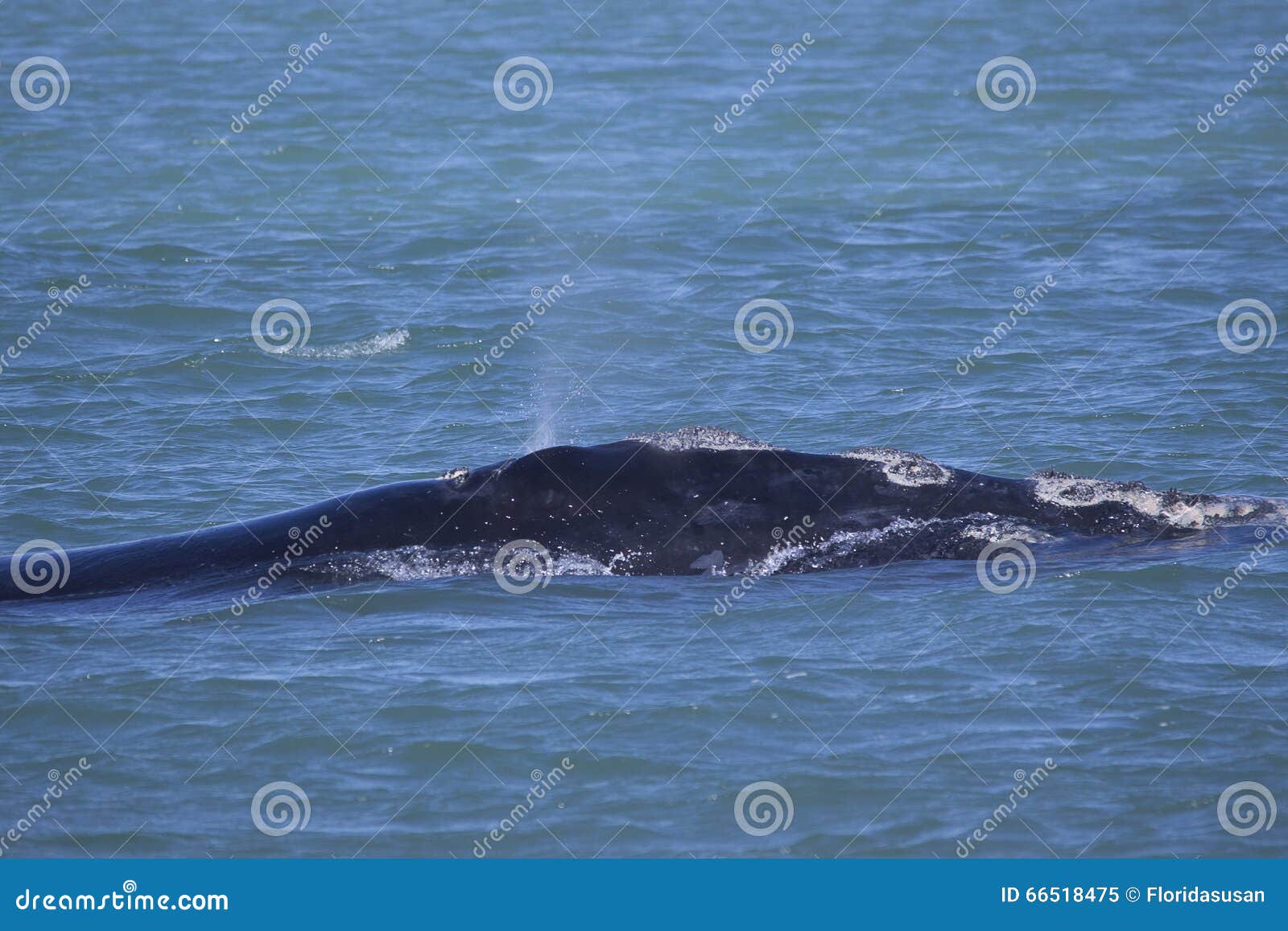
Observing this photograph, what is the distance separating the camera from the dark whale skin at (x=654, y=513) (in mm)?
9586

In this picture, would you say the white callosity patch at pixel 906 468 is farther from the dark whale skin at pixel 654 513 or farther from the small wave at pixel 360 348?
the small wave at pixel 360 348

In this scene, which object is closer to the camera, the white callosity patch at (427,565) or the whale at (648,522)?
the whale at (648,522)

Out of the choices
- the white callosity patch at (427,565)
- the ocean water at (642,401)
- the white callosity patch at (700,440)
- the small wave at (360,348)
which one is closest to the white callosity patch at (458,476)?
→ the white callosity patch at (427,565)

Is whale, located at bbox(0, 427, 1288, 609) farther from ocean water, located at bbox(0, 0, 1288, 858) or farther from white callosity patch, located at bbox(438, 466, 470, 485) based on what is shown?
ocean water, located at bbox(0, 0, 1288, 858)

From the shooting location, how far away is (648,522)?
9.72m

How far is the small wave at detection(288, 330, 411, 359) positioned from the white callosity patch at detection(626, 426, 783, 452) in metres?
8.51

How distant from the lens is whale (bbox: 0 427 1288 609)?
31.5 feet

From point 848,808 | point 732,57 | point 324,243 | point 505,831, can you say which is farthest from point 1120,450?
point 732,57

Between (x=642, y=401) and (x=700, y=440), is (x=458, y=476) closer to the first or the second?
(x=700, y=440)

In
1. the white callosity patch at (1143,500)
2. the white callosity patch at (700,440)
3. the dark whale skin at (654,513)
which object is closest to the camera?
the dark whale skin at (654,513)

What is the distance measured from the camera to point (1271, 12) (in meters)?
40.4

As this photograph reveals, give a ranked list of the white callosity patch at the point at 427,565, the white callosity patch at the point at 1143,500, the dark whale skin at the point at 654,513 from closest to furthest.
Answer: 1. the dark whale skin at the point at 654,513
2. the white callosity patch at the point at 427,565
3. the white callosity patch at the point at 1143,500

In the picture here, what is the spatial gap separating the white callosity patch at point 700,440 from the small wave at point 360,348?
8.51m

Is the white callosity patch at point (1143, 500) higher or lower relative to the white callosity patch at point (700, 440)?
lower
